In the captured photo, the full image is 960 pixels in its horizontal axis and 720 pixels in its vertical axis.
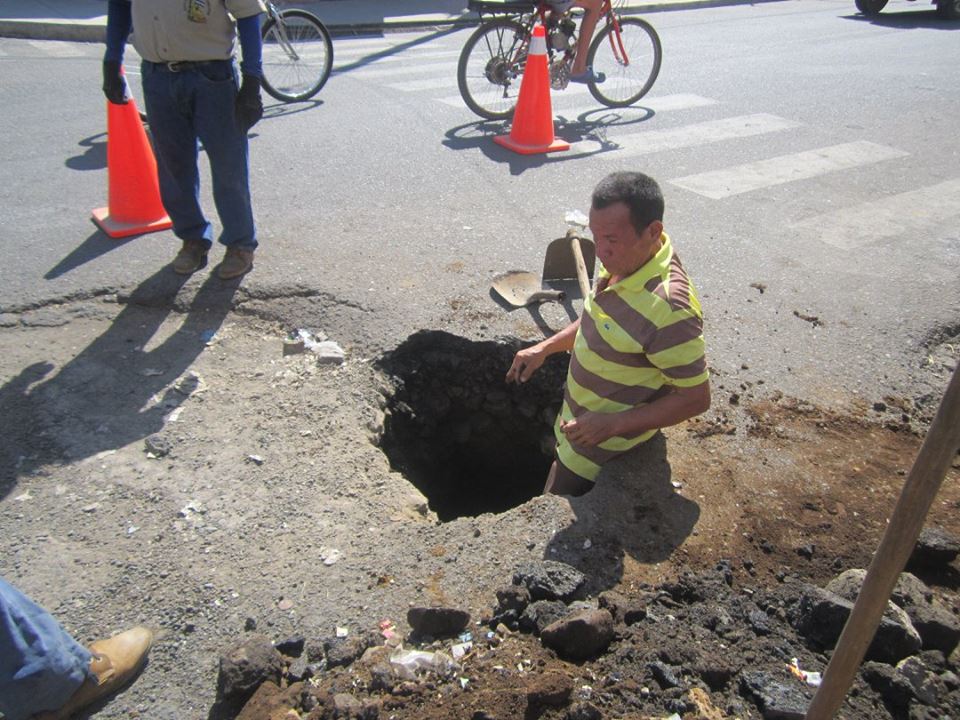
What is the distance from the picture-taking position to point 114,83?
16.3ft

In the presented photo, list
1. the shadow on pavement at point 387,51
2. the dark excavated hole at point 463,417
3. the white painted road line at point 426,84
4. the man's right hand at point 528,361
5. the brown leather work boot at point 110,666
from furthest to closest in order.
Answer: the shadow on pavement at point 387,51 < the white painted road line at point 426,84 < the dark excavated hole at point 463,417 < the man's right hand at point 528,361 < the brown leather work boot at point 110,666

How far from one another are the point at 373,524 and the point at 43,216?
163 inches

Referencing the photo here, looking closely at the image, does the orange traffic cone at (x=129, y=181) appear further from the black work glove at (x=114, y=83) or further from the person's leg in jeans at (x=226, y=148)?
the person's leg in jeans at (x=226, y=148)

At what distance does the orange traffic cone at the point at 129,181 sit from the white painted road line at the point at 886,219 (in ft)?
15.5

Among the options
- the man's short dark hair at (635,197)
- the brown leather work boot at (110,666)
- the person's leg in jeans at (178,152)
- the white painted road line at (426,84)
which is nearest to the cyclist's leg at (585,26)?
the white painted road line at (426,84)

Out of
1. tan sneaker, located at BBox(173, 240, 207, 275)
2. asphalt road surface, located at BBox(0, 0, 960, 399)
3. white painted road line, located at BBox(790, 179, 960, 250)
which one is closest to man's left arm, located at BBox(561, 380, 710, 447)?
asphalt road surface, located at BBox(0, 0, 960, 399)

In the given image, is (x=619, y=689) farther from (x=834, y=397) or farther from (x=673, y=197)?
(x=673, y=197)

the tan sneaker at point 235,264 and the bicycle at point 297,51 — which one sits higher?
the bicycle at point 297,51

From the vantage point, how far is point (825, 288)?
500cm

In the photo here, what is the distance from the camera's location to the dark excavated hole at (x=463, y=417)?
4.30 m

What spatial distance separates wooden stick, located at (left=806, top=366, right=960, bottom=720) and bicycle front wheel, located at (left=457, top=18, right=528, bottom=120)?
7.28m

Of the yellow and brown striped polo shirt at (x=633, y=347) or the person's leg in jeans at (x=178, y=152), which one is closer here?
the yellow and brown striped polo shirt at (x=633, y=347)

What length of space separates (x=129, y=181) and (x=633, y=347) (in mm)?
4243

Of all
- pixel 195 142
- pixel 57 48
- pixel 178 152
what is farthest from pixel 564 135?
pixel 57 48
